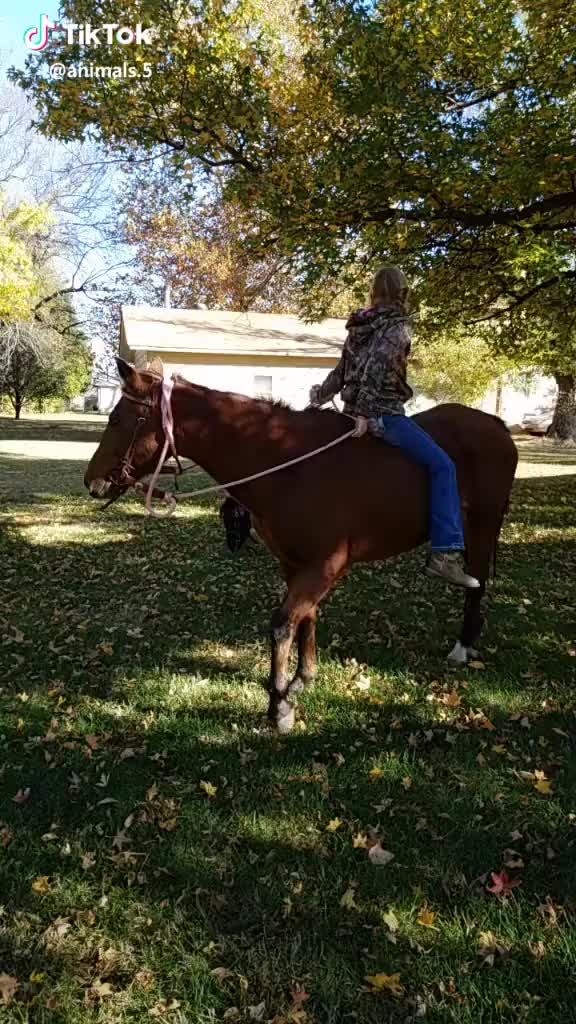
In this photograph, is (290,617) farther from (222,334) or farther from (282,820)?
(222,334)

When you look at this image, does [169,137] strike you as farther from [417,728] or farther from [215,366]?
[215,366]

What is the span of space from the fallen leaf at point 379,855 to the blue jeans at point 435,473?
92.2 inches

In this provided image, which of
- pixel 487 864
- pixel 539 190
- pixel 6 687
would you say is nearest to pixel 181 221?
pixel 539 190

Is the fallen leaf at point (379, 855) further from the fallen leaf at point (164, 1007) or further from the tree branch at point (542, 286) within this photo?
the tree branch at point (542, 286)

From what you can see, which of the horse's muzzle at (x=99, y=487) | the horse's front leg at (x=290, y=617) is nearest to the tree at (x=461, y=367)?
the horse's front leg at (x=290, y=617)

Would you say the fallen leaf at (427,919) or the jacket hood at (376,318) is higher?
the jacket hood at (376,318)

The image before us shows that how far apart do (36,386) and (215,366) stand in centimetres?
2071

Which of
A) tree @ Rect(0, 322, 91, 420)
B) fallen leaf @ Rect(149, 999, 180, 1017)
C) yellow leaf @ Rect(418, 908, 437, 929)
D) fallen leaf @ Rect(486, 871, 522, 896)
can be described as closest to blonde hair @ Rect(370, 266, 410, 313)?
fallen leaf @ Rect(486, 871, 522, 896)

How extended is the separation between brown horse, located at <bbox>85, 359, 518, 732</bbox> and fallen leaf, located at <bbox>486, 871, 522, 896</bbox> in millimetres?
1819

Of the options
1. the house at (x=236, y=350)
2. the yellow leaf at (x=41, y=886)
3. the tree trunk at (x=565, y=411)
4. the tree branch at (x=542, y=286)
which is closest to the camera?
the yellow leaf at (x=41, y=886)

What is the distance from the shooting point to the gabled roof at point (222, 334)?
31.7 metres

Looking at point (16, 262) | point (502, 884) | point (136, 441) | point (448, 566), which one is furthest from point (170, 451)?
point (16, 262)

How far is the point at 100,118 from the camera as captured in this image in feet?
34.3

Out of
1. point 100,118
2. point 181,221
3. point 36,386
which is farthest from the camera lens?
point 36,386
